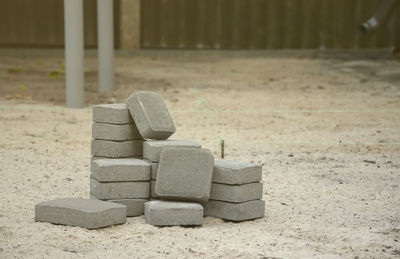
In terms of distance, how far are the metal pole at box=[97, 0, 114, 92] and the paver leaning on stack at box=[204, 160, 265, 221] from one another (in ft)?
21.7

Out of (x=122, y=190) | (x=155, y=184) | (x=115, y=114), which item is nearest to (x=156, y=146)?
(x=155, y=184)

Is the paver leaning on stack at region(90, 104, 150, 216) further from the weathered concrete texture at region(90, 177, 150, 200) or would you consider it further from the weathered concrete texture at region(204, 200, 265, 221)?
the weathered concrete texture at region(204, 200, 265, 221)

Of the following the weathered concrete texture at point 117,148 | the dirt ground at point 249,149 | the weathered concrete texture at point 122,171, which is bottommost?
the dirt ground at point 249,149

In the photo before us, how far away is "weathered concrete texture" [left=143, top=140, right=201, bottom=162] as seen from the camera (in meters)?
5.19

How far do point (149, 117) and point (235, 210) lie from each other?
102 centimetres

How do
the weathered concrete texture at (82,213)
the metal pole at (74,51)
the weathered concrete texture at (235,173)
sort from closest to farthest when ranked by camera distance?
the weathered concrete texture at (82,213)
the weathered concrete texture at (235,173)
the metal pole at (74,51)

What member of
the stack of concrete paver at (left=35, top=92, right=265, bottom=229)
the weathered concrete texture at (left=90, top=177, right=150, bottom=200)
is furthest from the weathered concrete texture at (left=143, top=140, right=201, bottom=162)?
the weathered concrete texture at (left=90, top=177, right=150, bottom=200)

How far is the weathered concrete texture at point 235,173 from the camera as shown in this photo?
5059 mm

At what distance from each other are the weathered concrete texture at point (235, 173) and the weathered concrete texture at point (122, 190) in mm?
532

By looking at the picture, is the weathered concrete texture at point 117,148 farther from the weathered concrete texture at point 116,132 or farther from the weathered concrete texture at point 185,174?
the weathered concrete texture at point 185,174

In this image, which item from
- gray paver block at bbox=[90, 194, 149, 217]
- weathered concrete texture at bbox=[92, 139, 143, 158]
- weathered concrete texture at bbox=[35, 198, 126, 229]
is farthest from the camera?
weathered concrete texture at bbox=[92, 139, 143, 158]

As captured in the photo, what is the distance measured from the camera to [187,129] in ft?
28.8

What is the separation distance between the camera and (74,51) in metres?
10.0

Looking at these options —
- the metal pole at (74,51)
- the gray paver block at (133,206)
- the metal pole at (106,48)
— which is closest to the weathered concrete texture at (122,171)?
the gray paver block at (133,206)
